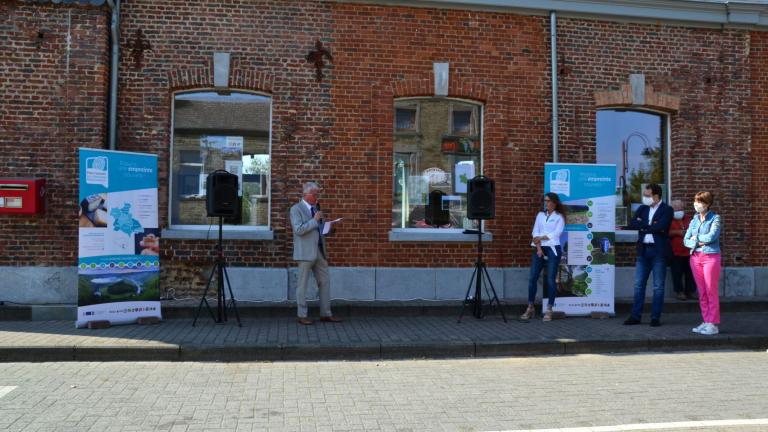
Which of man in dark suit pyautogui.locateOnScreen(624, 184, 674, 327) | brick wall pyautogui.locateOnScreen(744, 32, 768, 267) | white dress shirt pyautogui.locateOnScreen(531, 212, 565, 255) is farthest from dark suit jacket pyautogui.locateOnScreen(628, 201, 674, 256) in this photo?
brick wall pyautogui.locateOnScreen(744, 32, 768, 267)

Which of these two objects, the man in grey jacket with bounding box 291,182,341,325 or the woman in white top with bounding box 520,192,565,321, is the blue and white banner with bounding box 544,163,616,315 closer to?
the woman in white top with bounding box 520,192,565,321

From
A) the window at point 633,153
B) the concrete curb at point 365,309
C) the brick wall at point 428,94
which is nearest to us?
the concrete curb at point 365,309

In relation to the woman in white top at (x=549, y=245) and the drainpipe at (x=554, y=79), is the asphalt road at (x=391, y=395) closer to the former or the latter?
the woman in white top at (x=549, y=245)

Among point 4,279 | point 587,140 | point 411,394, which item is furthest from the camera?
point 587,140

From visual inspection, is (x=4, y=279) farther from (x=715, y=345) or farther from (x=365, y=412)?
(x=715, y=345)

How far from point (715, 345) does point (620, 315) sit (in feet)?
6.17

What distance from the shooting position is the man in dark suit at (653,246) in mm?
8742

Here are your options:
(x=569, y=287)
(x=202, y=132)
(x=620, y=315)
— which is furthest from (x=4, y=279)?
Result: (x=620, y=315)

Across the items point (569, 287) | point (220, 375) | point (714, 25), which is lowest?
point (220, 375)

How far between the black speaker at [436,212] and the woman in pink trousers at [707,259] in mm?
4030

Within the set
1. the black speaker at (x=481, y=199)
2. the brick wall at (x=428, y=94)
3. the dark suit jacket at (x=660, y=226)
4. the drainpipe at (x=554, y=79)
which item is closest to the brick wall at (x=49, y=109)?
the brick wall at (x=428, y=94)

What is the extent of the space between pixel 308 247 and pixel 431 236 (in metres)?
2.56

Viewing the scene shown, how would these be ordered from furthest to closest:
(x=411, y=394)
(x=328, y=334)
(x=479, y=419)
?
(x=328, y=334)
(x=411, y=394)
(x=479, y=419)

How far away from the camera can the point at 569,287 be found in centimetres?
941
